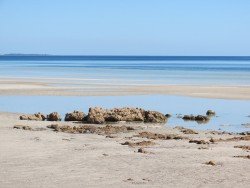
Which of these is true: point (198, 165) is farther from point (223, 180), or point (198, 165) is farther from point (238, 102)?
point (238, 102)

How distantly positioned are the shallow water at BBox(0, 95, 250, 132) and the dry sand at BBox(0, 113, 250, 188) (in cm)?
529

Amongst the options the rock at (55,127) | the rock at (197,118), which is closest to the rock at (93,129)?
the rock at (55,127)

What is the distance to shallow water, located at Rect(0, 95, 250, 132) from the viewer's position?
24.7 metres

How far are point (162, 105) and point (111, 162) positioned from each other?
18598mm

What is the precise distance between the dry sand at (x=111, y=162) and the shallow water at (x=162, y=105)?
5.29 m

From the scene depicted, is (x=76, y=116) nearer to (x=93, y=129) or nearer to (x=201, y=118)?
(x=93, y=129)

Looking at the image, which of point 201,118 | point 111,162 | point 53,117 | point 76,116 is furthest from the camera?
point 201,118

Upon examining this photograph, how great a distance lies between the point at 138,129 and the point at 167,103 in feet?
41.3

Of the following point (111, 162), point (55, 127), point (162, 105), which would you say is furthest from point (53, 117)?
point (111, 162)

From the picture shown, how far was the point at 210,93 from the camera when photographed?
42.4 metres

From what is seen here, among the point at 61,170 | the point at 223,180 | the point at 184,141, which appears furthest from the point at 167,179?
the point at 184,141

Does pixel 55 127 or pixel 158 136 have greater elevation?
pixel 158 136

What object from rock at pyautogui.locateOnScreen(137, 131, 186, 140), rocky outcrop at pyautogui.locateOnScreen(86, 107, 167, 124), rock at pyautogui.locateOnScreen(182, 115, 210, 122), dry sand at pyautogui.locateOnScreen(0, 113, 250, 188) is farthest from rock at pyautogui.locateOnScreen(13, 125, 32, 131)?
rock at pyautogui.locateOnScreen(182, 115, 210, 122)

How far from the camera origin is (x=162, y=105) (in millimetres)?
32719
